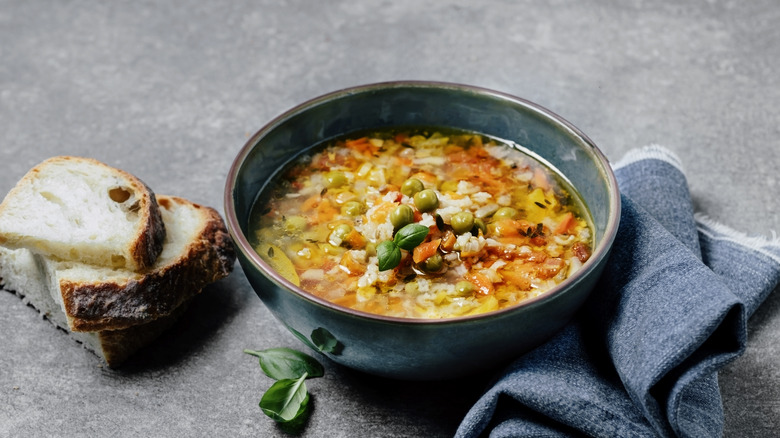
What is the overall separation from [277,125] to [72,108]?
79.5 inches

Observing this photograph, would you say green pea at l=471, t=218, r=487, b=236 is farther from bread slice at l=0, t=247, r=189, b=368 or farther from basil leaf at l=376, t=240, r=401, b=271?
bread slice at l=0, t=247, r=189, b=368

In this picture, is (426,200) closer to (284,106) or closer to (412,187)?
(412,187)

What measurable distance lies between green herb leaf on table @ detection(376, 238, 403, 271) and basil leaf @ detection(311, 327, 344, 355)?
1.02 feet

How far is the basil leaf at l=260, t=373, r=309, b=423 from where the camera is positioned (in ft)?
10.6

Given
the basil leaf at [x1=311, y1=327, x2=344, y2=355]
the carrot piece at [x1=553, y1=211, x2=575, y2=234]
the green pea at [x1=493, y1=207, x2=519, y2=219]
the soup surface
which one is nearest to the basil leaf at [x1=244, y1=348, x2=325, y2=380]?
the basil leaf at [x1=311, y1=327, x2=344, y2=355]

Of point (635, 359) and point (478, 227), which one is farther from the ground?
point (478, 227)

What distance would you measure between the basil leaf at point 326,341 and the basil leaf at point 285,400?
0.62 ft

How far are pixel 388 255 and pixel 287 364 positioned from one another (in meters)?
0.65

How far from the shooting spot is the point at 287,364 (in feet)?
11.3

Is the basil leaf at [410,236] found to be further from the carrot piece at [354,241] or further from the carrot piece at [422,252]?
the carrot piece at [354,241]

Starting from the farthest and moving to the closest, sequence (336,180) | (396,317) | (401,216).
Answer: (336,180)
(401,216)
(396,317)

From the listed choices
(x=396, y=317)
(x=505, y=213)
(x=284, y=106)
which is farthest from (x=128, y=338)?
(x=284, y=106)

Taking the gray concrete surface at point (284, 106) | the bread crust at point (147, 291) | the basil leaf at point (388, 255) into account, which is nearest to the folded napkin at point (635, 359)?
the gray concrete surface at point (284, 106)

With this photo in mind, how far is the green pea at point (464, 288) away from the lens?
318 cm
